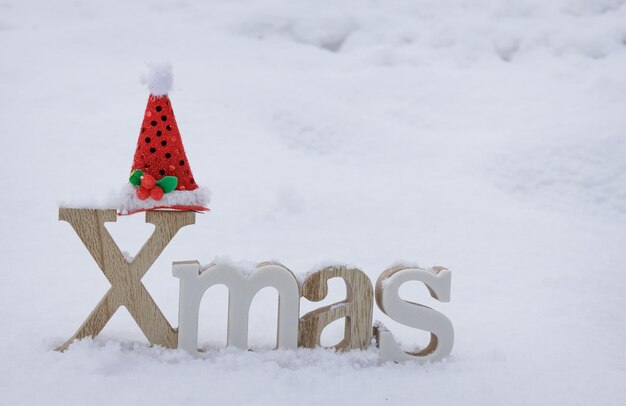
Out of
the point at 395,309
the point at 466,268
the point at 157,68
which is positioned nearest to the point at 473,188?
the point at 466,268

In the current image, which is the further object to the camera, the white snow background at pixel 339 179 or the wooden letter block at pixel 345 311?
the wooden letter block at pixel 345 311

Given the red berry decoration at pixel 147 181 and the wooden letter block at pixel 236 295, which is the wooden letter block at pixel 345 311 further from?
the red berry decoration at pixel 147 181

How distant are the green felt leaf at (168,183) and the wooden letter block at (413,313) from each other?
0.77m

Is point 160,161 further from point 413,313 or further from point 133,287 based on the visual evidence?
point 413,313

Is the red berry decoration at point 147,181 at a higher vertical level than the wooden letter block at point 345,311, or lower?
higher

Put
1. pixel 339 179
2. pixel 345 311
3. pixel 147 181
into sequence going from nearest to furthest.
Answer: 1. pixel 147 181
2. pixel 345 311
3. pixel 339 179

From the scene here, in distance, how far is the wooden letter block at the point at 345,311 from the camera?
1.79 m

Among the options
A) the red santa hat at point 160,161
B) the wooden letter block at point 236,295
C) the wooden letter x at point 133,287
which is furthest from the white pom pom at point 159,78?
the wooden letter block at point 236,295

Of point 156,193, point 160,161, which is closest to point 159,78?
point 160,161

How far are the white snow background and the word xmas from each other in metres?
0.06

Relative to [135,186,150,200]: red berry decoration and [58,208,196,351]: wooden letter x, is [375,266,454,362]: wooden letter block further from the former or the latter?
[135,186,150,200]: red berry decoration

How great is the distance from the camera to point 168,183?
172cm

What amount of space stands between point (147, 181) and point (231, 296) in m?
0.46

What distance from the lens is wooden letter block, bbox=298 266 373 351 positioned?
70.7 inches
